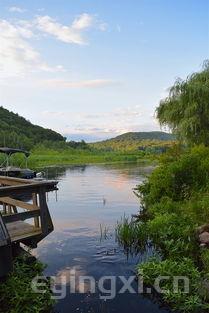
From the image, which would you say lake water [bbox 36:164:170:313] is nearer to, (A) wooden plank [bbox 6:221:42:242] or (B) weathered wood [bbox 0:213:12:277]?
(A) wooden plank [bbox 6:221:42:242]

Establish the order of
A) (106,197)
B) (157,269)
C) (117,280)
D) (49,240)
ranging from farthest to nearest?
(106,197) < (49,240) < (117,280) < (157,269)

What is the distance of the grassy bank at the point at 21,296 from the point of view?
7.50 meters

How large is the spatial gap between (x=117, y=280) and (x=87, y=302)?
1615 millimetres

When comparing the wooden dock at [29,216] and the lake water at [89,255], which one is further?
the wooden dock at [29,216]

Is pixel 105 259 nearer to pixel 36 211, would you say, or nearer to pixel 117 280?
pixel 117 280

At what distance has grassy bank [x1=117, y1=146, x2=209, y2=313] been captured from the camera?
8375 mm

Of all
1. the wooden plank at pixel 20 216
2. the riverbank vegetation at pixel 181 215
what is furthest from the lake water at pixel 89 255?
the wooden plank at pixel 20 216

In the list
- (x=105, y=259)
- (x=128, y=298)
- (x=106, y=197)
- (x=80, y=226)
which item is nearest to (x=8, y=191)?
(x=128, y=298)

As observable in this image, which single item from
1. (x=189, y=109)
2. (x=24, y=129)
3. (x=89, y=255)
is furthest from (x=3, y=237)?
(x=24, y=129)

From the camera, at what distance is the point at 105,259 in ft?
38.2

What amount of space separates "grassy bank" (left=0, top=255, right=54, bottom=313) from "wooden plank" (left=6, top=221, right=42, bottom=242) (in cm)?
62

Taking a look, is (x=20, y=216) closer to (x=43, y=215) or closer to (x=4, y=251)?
(x=43, y=215)

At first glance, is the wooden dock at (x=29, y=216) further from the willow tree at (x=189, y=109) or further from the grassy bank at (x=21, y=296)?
the willow tree at (x=189, y=109)

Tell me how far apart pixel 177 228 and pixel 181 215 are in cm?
148
